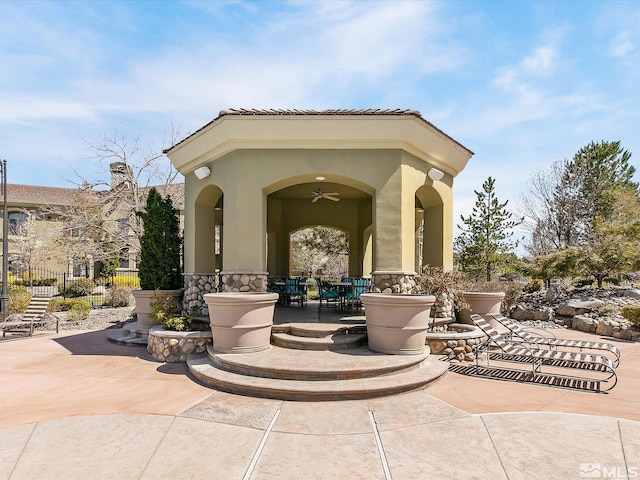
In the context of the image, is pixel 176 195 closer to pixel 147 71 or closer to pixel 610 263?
pixel 147 71

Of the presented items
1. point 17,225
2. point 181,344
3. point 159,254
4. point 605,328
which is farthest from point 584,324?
point 17,225

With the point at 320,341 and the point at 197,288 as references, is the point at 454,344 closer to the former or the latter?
the point at 320,341

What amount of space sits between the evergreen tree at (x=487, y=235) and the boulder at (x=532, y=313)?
24.5 feet

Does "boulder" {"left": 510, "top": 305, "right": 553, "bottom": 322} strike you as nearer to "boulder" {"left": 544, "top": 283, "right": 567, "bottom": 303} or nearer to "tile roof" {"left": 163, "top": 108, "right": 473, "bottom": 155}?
"boulder" {"left": 544, "top": 283, "right": 567, "bottom": 303}

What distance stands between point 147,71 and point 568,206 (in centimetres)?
2906

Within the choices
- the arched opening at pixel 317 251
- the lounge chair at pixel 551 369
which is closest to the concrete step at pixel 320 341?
the lounge chair at pixel 551 369

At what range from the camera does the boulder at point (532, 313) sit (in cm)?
1389

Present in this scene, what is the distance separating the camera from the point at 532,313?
14234 mm

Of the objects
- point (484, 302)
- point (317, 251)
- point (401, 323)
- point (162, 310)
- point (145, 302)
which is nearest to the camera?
point (401, 323)

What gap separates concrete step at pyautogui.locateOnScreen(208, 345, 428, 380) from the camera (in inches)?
219

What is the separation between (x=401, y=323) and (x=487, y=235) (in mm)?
18706

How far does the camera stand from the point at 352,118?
25.6 feet

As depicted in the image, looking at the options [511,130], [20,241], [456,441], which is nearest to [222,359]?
[456,441]

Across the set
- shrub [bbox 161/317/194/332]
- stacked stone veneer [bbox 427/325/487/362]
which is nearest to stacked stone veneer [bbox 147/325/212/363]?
shrub [bbox 161/317/194/332]
